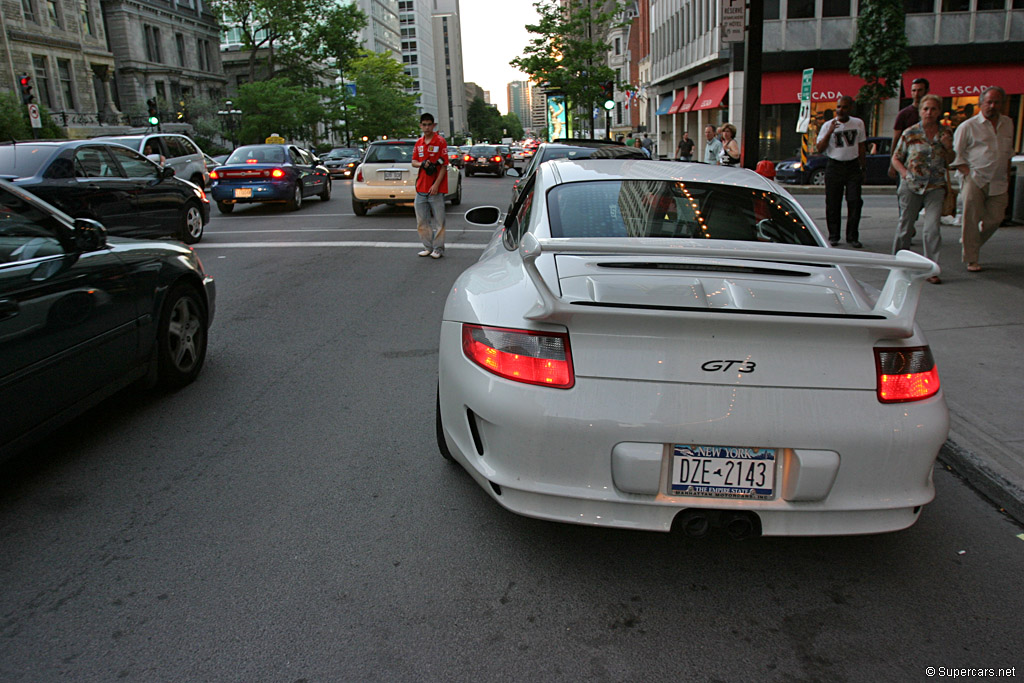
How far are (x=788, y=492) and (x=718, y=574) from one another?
0.55 m

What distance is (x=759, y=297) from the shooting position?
274cm

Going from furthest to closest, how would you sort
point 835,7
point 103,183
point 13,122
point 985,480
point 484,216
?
1. point 13,122
2. point 835,7
3. point 103,183
4. point 484,216
5. point 985,480

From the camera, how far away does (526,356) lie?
278 centimetres

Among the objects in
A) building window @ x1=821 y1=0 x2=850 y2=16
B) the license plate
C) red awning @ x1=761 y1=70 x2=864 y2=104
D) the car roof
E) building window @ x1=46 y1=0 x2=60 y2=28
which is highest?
building window @ x1=46 y1=0 x2=60 y2=28

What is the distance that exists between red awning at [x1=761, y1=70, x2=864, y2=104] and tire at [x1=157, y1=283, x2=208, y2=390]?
1302 inches

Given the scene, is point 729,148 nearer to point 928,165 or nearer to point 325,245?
point 928,165

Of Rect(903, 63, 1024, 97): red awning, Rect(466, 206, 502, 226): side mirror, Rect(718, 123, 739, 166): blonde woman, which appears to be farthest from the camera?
Rect(903, 63, 1024, 97): red awning

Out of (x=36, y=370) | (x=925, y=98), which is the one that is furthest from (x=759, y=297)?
(x=925, y=98)

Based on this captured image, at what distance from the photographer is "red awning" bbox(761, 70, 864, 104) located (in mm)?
33938

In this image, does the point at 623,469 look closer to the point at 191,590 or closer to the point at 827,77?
the point at 191,590

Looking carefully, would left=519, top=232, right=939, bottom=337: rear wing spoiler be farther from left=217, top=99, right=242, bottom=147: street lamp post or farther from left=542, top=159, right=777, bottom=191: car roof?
left=217, top=99, right=242, bottom=147: street lamp post

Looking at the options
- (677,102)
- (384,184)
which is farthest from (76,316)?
(677,102)

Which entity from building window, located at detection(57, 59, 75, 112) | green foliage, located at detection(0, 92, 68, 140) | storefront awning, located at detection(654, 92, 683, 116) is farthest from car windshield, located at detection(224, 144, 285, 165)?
building window, located at detection(57, 59, 75, 112)

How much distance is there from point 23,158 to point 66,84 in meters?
49.6
